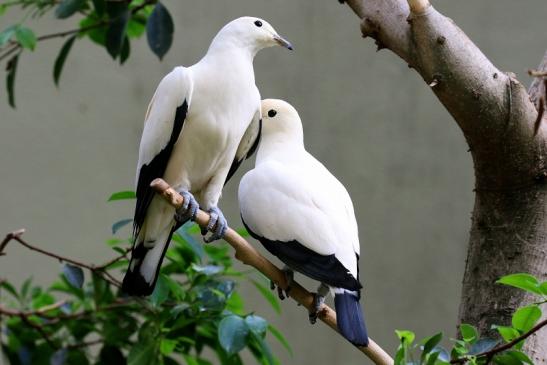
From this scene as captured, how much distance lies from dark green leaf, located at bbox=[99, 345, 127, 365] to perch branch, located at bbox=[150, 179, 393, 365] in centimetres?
79

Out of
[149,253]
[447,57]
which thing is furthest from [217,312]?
[447,57]

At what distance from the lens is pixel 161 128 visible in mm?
1661

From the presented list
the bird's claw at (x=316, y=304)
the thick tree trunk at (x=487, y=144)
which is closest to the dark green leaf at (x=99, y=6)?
the thick tree trunk at (x=487, y=144)

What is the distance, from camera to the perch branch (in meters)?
1.43

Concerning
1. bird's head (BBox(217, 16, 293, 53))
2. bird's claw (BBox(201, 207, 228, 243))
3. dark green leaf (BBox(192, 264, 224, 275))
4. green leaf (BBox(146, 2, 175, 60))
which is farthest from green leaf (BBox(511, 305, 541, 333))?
green leaf (BBox(146, 2, 175, 60))

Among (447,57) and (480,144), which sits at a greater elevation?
(447,57)

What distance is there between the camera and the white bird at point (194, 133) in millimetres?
1646

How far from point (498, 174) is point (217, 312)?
724 millimetres

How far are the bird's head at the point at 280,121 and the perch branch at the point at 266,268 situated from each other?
0.29 metres

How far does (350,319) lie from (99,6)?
1.17m

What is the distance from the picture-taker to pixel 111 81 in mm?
3455

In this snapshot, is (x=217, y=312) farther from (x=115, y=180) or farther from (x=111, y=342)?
(x=115, y=180)

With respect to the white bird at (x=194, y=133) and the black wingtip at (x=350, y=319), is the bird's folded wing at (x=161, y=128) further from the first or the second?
the black wingtip at (x=350, y=319)

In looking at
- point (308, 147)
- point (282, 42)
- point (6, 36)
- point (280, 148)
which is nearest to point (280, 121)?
point (280, 148)
